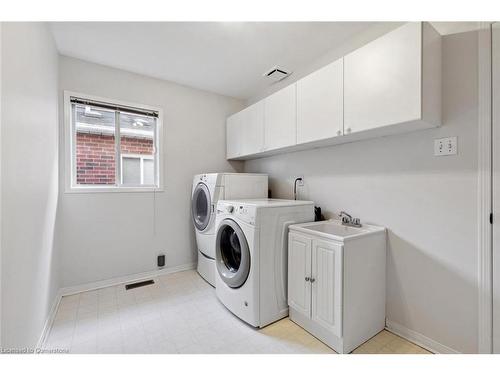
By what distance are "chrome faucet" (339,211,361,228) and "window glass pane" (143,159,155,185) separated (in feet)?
7.32

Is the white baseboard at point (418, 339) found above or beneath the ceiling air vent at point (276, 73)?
beneath

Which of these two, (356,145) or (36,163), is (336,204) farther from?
(36,163)

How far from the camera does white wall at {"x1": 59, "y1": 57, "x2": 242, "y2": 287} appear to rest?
2.23 metres

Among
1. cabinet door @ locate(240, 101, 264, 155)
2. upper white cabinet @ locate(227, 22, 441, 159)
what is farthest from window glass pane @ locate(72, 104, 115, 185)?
upper white cabinet @ locate(227, 22, 441, 159)

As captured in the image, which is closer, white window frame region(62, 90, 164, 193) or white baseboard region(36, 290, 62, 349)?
white baseboard region(36, 290, 62, 349)

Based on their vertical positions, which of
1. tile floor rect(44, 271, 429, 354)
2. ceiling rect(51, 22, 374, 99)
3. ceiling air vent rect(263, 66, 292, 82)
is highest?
ceiling rect(51, 22, 374, 99)

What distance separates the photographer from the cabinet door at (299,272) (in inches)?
63.5

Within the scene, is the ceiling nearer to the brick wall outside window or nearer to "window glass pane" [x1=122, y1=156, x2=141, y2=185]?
the brick wall outside window

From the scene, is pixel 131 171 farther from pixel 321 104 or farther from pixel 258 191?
pixel 321 104

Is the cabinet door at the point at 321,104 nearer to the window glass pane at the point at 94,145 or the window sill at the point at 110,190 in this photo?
the window sill at the point at 110,190

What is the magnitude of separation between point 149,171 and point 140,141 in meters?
0.39

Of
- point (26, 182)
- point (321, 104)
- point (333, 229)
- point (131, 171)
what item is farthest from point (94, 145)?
point (333, 229)

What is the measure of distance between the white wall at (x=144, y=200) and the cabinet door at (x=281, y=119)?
102 centimetres

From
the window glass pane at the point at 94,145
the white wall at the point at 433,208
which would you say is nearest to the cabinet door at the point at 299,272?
the white wall at the point at 433,208
